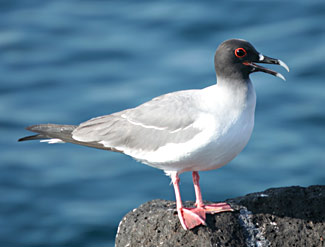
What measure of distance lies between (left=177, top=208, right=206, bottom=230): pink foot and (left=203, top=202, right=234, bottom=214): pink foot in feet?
0.51

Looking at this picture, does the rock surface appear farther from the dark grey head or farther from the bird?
the dark grey head

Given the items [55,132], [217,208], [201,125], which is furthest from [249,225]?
[55,132]

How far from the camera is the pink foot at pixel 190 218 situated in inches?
376

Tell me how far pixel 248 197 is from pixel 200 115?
4.71ft

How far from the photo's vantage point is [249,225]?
32.2 ft

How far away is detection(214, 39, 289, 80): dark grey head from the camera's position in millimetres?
9719

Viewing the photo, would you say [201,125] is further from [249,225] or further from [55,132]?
[55,132]

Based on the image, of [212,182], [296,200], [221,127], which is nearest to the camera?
[221,127]

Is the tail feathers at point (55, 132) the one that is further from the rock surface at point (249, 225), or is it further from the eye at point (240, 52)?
the eye at point (240, 52)

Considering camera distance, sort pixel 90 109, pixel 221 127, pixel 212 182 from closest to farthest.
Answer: pixel 221 127, pixel 212 182, pixel 90 109

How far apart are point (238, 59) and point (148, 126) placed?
1582mm

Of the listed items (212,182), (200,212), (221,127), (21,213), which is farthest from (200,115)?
(21,213)

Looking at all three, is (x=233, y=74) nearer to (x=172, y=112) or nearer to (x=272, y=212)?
(x=172, y=112)

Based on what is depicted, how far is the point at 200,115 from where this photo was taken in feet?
31.8
